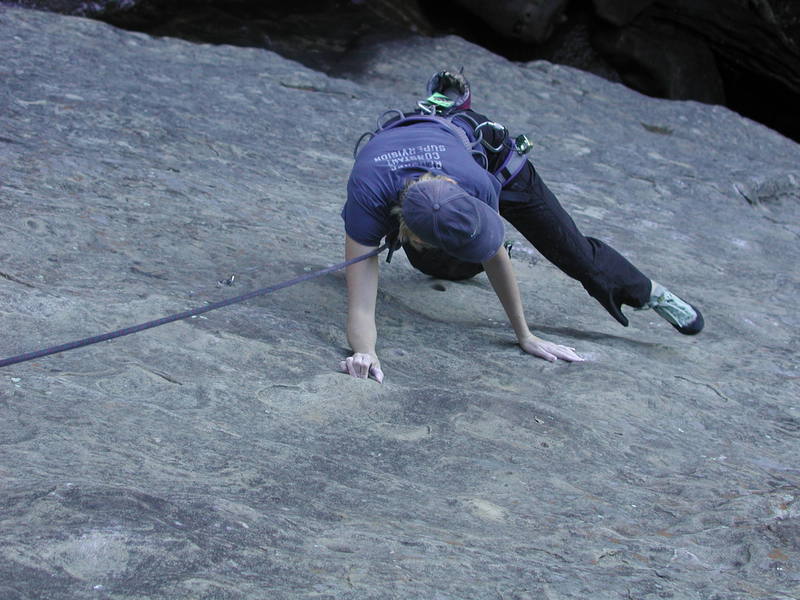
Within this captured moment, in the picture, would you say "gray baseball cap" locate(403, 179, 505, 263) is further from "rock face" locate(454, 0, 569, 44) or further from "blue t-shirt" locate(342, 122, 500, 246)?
"rock face" locate(454, 0, 569, 44)

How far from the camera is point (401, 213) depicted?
7.13ft

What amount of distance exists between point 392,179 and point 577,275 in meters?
0.93

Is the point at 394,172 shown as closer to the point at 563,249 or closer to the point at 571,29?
the point at 563,249

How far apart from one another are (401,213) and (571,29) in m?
6.04

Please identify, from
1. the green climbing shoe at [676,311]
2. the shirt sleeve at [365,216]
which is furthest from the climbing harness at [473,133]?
the green climbing shoe at [676,311]

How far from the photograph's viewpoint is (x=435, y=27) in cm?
768

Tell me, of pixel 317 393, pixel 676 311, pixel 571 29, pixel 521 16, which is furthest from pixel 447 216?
pixel 571 29

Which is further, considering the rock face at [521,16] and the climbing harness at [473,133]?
the rock face at [521,16]

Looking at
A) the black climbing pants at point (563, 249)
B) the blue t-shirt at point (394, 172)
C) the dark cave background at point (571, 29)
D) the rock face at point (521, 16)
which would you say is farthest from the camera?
the rock face at point (521, 16)

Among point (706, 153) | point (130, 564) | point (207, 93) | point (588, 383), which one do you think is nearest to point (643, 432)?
point (588, 383)

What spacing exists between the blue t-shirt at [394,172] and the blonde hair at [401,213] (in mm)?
29

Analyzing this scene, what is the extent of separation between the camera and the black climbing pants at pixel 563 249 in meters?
2.75

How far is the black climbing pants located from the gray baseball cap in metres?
0.57

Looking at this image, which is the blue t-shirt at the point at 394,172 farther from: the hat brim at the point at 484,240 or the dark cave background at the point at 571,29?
the dark cave background at the point at 571,29
